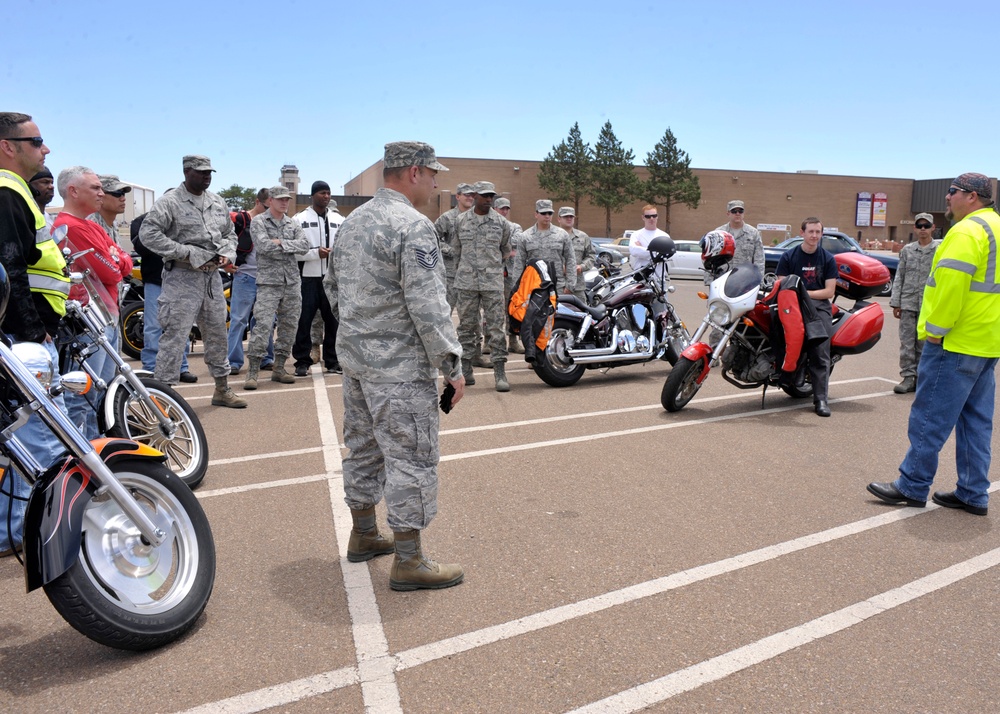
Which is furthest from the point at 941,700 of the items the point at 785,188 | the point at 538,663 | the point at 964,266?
the point at 785,188

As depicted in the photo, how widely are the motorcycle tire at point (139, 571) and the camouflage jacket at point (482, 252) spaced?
18.6 feet

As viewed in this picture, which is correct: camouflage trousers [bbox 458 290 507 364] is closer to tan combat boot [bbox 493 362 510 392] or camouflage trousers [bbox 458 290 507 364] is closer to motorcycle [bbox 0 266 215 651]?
tan combat boot [bbox 493 362 510 392]

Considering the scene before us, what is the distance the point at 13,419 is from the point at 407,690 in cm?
186

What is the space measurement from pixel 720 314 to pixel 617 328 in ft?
5.65

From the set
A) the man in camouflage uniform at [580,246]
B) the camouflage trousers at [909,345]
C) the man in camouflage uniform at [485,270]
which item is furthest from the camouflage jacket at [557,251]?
the camouflage trousers at [909,345]

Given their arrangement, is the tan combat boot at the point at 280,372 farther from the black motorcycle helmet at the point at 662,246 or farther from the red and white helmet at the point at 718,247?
the red and white helmet at the point at 718,247

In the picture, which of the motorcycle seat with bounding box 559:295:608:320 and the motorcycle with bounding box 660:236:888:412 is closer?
the motorcycle with bounding box 660:236:888:412

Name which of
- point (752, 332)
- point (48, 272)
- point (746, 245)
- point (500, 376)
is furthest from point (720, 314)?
point (48, 272)

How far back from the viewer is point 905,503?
4.97 meters

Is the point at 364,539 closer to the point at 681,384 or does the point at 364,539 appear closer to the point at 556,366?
the point at 681,384

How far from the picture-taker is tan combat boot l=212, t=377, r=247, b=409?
7.45 m

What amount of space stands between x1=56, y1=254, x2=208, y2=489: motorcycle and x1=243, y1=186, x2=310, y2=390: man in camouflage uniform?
10.6 feet

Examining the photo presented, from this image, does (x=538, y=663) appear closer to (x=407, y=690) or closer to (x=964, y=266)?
(x=407, y=690)

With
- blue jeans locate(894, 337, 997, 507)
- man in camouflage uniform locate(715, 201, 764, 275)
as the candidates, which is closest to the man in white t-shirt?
man in camouflage uniform locate(715, 201, 764, 275)
